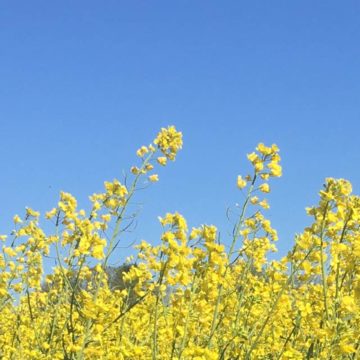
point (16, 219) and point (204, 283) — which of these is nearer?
point (204, 283)

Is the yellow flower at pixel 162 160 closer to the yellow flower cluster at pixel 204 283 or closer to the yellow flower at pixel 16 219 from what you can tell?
the yellow flower cluster at pixel 204 283

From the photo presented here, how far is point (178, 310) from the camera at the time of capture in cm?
424

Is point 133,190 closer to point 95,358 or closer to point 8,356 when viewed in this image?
point 95,358

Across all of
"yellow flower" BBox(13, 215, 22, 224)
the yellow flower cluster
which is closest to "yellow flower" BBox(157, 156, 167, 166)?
the yellow flower cluster

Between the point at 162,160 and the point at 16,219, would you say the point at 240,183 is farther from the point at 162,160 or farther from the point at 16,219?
the point at 16,219

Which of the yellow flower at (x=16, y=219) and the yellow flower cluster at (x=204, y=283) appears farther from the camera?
the yellow flower at (x=16, y=219)

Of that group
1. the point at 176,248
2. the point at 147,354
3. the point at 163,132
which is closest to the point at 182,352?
the point at 176,248

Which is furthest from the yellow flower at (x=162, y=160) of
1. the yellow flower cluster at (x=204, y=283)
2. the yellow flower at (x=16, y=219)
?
the yellow flower at (x=16, y=219)

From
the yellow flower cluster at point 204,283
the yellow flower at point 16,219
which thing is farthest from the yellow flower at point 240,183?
the yellow flower at point 16,219

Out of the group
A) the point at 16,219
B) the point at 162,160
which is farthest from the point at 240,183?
the point at 16,219

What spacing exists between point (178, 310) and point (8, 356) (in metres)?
3.44

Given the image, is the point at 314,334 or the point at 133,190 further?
the point at 133,190

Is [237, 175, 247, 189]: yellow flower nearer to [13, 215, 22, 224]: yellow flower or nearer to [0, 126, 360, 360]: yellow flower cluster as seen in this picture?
[0, 126, 360, 360]: yellow flower cluster

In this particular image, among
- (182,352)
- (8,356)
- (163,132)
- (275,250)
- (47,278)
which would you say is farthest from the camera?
(8,356)
